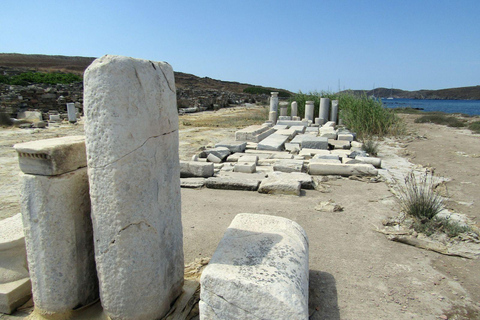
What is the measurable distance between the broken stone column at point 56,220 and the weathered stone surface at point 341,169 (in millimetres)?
5366

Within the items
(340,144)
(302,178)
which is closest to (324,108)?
(340,144)

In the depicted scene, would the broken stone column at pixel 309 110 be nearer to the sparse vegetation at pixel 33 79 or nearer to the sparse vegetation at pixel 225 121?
the sparse vegetation at pixel 225 121

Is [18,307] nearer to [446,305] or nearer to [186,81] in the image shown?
[446,305]

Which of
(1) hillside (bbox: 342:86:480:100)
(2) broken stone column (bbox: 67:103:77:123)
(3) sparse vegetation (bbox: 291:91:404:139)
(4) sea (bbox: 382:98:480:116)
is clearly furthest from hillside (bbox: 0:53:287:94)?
(1) hillside (bbox: 342:86:480:100)

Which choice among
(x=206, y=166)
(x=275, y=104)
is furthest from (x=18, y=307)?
(x=275, y=104)

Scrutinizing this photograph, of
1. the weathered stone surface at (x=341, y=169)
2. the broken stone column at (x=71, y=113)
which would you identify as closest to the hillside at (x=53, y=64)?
the broken stone column at (x=71, y=113)

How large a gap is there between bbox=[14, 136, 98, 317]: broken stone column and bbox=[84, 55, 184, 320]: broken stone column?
0.29 metres

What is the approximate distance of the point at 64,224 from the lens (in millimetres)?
2283

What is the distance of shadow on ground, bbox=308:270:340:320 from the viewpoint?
2664mm

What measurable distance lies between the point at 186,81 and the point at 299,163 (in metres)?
46.0

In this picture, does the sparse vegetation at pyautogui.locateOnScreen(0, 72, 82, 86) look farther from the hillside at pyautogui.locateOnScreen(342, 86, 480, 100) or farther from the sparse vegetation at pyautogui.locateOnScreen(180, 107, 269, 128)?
the hillside at pyautogui.locateOnScreen(342, 86, 480, 100)

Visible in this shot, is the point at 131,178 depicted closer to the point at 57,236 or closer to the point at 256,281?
the point at 57,236

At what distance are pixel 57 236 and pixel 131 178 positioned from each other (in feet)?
2.43

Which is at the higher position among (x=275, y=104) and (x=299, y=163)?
(x=275, y=104)
